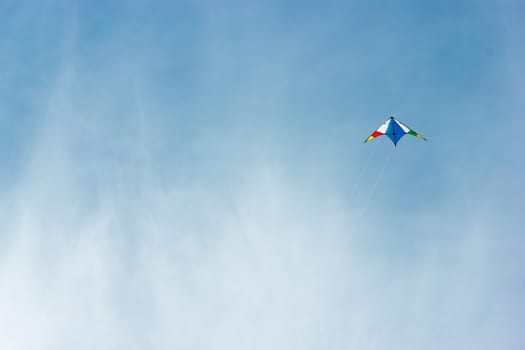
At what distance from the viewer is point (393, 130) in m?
50.9

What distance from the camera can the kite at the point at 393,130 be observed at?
1986 inches

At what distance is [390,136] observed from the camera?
51.2 m

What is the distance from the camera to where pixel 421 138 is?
4903cm

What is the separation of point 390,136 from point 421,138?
3584mm

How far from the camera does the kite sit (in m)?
50.4
